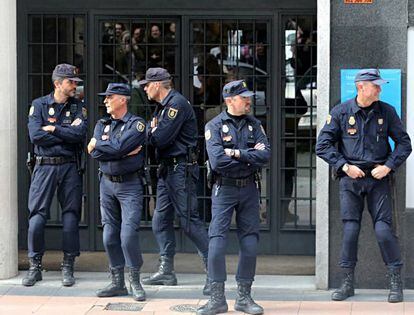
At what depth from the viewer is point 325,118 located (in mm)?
8578

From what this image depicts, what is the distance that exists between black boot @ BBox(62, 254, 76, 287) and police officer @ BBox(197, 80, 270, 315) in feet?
5.28

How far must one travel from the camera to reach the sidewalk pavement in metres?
8.16

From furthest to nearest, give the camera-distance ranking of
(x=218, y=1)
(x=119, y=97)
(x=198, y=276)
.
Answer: (x=218, y=1), (x=198, y=276), (x=119, y=97)

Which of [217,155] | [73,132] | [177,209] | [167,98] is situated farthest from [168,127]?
[217,155]

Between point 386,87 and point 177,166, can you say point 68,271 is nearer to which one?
point 177,166

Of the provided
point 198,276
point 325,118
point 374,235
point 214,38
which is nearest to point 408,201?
point 374,235

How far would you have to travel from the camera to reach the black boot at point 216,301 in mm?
7980

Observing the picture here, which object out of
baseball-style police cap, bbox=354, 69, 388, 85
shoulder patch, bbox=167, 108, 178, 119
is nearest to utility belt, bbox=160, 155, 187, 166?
shoulder patch, bbox=167, 108, 178, 119

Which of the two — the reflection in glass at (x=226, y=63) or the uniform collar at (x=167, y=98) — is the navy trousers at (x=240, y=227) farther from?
the reflection in glass at (x=226, y=63)

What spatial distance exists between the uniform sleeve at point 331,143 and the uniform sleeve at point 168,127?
1.29m

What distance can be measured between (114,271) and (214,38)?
289 cm

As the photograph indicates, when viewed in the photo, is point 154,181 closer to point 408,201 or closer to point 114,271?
point 114,271

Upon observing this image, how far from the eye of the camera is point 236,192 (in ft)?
26.1

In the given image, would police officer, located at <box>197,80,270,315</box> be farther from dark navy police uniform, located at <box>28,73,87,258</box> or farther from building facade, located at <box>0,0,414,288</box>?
building facade, located at <box>0,0,414,288</box>
